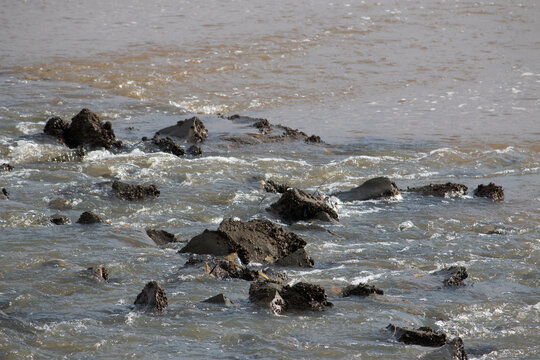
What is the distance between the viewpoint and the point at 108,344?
4801 millimetres

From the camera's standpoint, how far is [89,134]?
1070 cm

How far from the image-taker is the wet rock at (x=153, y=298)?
17.6 feet

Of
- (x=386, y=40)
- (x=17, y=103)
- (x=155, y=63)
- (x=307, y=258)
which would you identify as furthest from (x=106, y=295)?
(x=386, y=40)

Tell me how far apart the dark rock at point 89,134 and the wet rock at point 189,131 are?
1076 millimetres

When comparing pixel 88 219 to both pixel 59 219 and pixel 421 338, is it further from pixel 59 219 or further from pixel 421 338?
A: pixel 421 338

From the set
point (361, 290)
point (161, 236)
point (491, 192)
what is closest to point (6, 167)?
point (161, 236)

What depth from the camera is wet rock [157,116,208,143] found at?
11477mm

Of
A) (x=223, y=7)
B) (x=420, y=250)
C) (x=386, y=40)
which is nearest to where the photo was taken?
(x=420, y=250)

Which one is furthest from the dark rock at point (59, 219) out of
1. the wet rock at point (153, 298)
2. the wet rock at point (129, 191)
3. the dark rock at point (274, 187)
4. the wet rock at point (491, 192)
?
the wet rock at point (491, 192)

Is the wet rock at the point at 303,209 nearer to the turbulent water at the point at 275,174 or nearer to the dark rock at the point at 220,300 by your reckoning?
the turbulent water at the point at 275,174

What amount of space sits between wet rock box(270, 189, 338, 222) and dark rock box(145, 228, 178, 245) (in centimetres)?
151

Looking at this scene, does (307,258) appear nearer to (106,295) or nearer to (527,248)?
(106,295)

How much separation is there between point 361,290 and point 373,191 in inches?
134

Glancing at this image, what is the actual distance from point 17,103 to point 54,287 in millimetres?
8451
